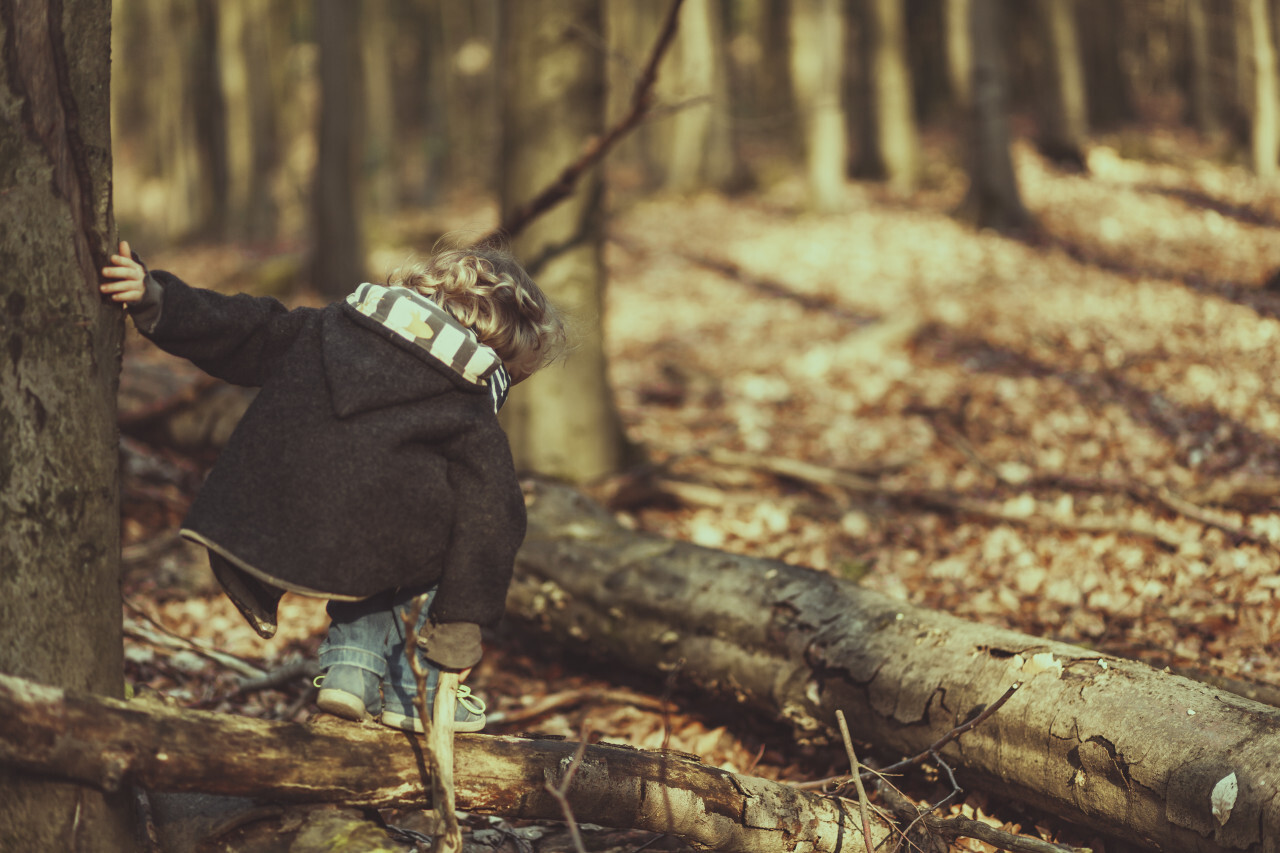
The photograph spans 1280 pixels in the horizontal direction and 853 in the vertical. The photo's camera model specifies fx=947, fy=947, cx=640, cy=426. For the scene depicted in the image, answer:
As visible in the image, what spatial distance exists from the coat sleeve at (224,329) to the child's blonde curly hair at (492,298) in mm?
333

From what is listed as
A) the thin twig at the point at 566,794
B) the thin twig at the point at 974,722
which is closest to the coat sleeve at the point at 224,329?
the thin twig at the point at 566,794

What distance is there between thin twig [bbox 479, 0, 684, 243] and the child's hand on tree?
8.21 ft

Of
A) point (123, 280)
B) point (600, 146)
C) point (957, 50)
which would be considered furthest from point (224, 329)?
point (957, 50)

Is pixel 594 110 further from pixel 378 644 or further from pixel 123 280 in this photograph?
pixel 378 644

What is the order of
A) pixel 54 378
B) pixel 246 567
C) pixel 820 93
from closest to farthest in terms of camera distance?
pixel 54 378
pixel 246 567
pixel 820 93

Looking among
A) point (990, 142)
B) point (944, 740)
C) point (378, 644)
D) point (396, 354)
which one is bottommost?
point (944, 740)

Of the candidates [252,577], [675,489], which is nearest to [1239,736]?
[252,577]

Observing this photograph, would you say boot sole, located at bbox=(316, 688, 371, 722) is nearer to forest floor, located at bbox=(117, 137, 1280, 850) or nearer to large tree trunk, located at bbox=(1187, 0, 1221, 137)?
forest floor, located at bbox=(117, 137, 1280, 850)

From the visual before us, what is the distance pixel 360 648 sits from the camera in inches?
100

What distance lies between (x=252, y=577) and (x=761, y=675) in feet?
6.10

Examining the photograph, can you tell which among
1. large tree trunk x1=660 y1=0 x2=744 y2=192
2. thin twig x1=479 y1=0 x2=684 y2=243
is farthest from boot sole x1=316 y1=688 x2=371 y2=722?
large tree trunk x1=660 y1=0 x2=744 y2=192

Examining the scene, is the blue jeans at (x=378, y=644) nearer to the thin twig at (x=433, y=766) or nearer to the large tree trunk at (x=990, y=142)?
the thin twig at (x=433, y=766)

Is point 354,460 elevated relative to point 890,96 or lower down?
lower down

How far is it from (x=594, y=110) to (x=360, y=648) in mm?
3848
